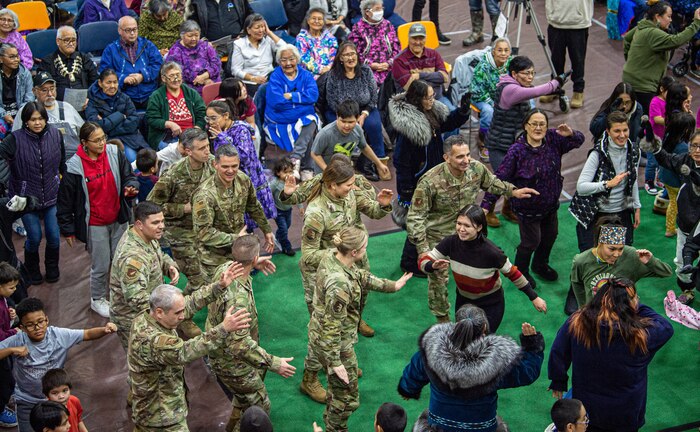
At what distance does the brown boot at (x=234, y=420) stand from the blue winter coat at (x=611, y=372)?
7.14 ft

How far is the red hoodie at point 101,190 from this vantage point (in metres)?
7.75

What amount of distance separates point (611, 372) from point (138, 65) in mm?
6596

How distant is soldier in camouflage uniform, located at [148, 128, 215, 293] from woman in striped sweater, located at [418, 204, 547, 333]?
2006mm

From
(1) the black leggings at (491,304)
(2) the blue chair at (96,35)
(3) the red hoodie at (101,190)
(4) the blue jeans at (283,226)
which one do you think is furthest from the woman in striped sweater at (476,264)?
(2) the blue chair at (96,35)

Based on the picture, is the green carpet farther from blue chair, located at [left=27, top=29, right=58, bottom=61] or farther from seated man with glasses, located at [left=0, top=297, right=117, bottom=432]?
blue chair, located at [left=27, top=29, right=58, bottom=61]

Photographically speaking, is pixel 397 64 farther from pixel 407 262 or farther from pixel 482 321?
pixel 482 321

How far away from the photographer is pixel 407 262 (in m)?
8.66

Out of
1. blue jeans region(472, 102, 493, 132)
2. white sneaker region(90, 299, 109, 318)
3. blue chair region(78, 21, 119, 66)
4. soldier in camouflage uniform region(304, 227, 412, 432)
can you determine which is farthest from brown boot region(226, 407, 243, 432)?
blue chair region(78, 21, 119, 66)

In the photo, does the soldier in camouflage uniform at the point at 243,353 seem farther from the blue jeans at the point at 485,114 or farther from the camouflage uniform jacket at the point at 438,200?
the blue jeans at the point at 485,114

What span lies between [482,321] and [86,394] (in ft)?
11.7

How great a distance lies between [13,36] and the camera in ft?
33.3

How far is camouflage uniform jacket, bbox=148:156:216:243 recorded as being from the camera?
7.49 metres

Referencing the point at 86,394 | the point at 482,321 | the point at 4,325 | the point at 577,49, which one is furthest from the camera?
the point at 577,49

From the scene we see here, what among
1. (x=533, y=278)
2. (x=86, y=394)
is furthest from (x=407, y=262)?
(x=86, y=394)
